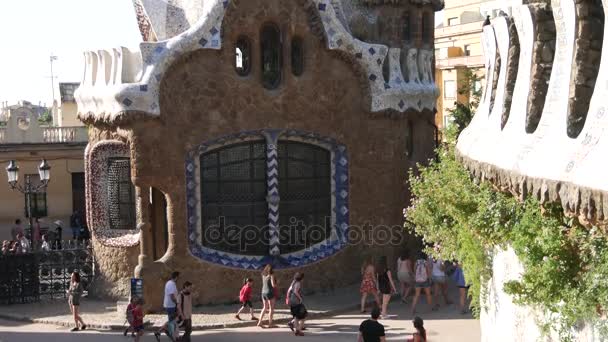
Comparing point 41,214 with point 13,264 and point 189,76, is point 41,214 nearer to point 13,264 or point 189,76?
point 13,264

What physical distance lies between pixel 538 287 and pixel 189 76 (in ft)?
31.5

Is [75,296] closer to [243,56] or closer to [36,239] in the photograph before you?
[243,56]

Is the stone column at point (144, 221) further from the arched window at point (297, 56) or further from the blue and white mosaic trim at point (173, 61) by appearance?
the arched window at point (297, 56)

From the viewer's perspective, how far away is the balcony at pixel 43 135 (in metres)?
27.3

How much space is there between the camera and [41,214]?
28.1 meters

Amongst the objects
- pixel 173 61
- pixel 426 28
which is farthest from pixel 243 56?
pixel 426 28

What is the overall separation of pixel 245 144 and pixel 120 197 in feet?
7.90

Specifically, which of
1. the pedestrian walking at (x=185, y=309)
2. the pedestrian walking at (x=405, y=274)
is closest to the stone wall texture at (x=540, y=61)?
the pedestrian walking at (x=185, y=309)

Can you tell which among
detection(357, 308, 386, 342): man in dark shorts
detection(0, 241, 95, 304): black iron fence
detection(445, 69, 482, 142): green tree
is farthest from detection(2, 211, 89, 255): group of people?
detection(357, 308, 386, 342): man in dark shorts

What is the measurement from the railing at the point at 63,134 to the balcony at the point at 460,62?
13.7m

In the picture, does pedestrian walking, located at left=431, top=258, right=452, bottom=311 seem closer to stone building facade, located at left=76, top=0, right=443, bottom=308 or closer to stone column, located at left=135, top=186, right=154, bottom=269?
stone building facade, located at left=76, top=0, right=443, bottom=308

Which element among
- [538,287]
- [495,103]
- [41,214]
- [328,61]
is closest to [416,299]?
[328,61]

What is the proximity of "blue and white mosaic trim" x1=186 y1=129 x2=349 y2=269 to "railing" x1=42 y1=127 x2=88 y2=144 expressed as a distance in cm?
1251

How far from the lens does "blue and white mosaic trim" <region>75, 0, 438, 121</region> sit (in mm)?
16047
